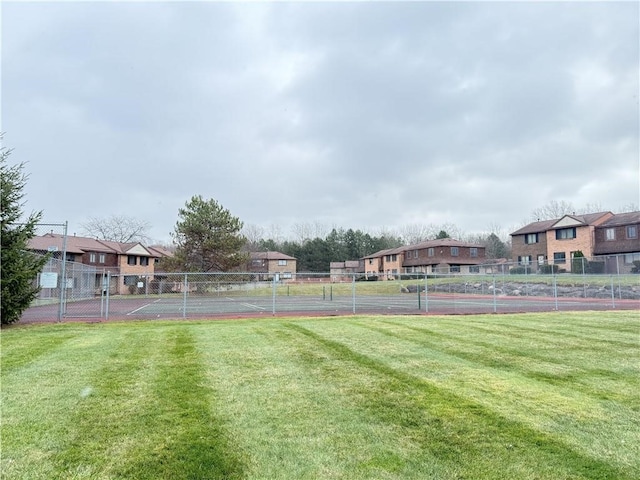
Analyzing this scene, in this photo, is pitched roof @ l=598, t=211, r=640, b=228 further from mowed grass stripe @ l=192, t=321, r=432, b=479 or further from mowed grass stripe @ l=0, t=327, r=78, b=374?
mowed grass stripe @ l=0, t=327, r=78, b=374

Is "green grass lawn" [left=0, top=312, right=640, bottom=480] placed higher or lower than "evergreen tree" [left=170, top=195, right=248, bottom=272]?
lower

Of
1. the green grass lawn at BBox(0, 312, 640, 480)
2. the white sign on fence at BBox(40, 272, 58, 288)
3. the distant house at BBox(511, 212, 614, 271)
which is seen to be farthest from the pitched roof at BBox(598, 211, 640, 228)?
the white sign on fence at BBox(40, 272, 58, 288)

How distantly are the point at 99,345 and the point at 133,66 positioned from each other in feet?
39.6

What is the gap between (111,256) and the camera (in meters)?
48.9

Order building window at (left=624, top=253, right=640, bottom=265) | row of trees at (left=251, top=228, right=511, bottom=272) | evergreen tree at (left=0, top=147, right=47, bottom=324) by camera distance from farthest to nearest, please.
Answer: row of trees at (left=251, top=228, right=511, bottom=272) → building window at (left=624, top=253, right=640, bottom=265) → evergreen tree at (left=0, top=147, right=47, bottom=324)

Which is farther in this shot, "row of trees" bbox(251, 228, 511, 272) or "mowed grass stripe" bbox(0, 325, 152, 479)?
"row of trees" bbox(251, 228, 511, 272)

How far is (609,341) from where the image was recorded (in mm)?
8734

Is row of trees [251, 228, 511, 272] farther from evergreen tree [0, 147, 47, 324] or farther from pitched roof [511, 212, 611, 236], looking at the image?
evergreen tree [0, 147, 47, 324]

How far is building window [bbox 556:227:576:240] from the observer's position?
42281 mm

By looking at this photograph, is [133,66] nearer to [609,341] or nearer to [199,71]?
[199,71]

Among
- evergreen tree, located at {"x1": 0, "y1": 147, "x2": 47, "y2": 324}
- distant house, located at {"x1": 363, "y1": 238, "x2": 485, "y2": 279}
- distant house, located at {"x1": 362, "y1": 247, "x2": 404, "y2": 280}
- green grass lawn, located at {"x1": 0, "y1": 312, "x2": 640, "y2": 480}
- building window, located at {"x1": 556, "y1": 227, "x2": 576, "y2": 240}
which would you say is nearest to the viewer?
green grass lawn, located at {"x1": 0, "y1": 312, "x2": 640, "y2": 480}

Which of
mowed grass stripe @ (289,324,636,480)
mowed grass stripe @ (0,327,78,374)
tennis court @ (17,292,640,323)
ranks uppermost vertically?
mowed grass stripe @ (289,324,636,480)

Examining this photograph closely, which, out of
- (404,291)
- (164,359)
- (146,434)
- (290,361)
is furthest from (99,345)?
(404,291)

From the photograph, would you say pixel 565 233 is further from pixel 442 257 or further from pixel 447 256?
pixel 442 257
